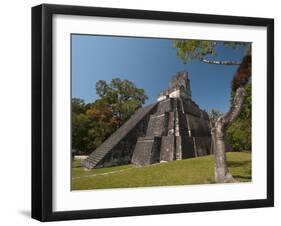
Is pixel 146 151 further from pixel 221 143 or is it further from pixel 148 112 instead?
pixel 221 143

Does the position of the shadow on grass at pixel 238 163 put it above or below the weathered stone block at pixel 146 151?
below

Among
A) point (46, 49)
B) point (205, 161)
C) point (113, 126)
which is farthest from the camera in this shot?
point (205, 161)

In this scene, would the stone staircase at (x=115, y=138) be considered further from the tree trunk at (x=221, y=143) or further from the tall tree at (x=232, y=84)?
the tree trunk at (x=221, y=143)

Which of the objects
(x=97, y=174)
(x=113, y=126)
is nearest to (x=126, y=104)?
(x=113, y=126)

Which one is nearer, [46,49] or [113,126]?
[46,49]

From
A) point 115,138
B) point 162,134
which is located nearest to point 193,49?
point 162,134

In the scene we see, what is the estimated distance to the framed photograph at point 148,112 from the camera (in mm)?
8477

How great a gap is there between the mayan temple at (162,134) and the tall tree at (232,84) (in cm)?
18

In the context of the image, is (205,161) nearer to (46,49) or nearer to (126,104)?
(126,104)

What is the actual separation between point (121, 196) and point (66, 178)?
0.79 m

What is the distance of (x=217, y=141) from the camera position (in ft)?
31.5

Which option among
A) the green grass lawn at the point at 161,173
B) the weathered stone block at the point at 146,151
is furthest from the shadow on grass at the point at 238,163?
the weathered stone block at the point at 146,151

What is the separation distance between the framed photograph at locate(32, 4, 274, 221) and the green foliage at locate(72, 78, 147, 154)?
0.04 ft

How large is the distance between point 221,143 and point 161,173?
3.30 ft
